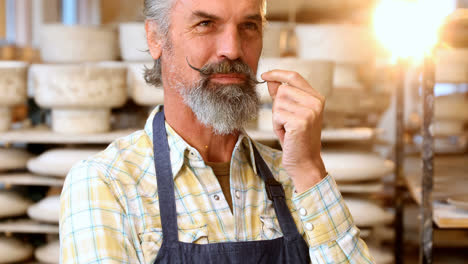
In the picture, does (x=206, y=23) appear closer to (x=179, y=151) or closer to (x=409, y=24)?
(x=179, y=151)

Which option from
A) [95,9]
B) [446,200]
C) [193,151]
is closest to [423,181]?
[446,200]

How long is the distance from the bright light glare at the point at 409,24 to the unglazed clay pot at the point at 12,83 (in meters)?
1.39

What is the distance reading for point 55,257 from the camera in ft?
6.60

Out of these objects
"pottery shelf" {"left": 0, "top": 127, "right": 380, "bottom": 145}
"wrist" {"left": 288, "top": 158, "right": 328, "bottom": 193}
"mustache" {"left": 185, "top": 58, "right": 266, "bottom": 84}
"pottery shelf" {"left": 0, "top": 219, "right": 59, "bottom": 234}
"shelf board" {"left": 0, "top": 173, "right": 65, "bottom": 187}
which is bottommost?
"pottery shelf" {"left": 0, "top": 219, "right": 59, "bottom": 234}

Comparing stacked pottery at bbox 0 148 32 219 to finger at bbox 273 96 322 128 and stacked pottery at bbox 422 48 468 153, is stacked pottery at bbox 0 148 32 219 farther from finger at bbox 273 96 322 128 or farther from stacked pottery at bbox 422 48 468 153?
stacked pottery at bbox 422 48 468 153

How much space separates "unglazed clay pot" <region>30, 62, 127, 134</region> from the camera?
1.97 meters

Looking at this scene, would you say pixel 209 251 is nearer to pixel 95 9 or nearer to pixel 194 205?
pixel 194 205

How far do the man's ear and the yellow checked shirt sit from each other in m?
0.20

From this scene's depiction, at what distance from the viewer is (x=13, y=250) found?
210 cm

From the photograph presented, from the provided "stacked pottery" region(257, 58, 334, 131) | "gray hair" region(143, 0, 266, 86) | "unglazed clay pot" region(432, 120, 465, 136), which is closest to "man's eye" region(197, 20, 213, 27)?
"gray hair" region(143, 0, 266, 86)

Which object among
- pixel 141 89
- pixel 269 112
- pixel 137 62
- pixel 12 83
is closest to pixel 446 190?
pixel 269 112

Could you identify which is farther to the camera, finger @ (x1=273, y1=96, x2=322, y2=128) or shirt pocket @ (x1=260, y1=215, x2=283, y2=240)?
shirt pocket @ (x1=260, y1=215, x2=283, y2=240)

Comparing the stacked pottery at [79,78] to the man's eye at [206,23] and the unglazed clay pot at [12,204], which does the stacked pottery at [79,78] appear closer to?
the unglazed clay pot at [12,204]

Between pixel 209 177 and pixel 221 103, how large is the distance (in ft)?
0.55
